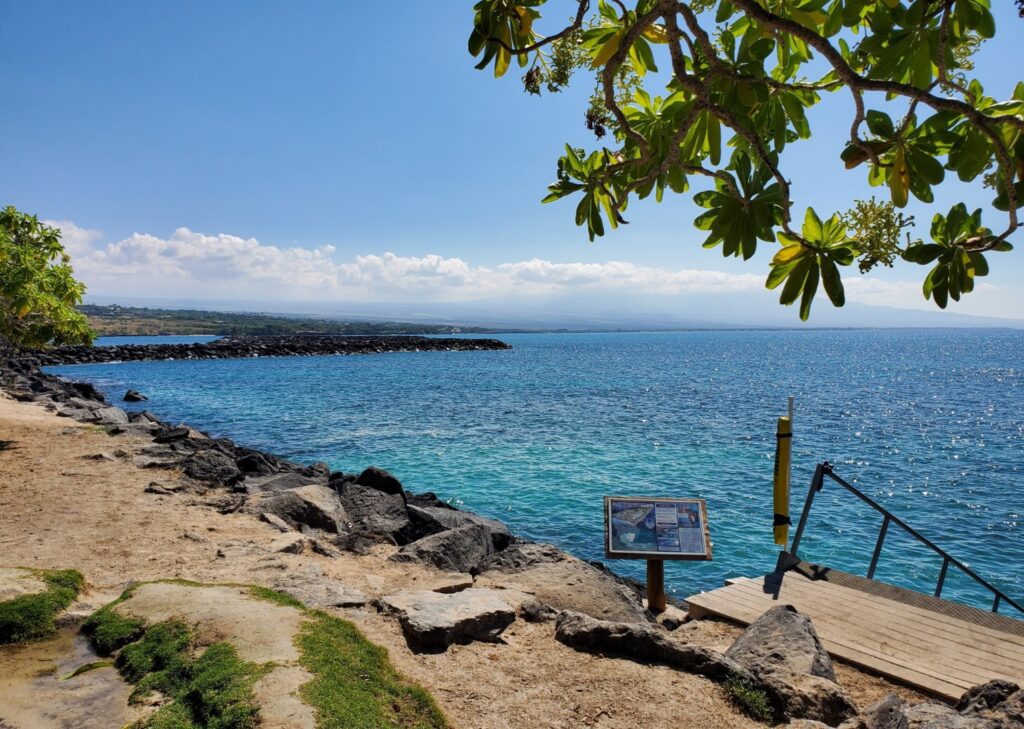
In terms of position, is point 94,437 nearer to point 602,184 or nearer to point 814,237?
point 602,184

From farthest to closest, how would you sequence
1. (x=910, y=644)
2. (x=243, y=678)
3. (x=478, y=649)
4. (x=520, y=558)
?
(x=520, y=558)
(x=910, y=644)
(x=478, y=649)
(x=243, y=678)

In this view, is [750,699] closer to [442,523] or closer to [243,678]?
[243,678]

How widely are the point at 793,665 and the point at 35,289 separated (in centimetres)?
1669

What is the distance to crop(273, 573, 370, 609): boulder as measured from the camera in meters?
6.91

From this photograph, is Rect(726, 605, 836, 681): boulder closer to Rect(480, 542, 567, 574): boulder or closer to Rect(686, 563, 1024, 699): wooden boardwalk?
Rect(686, 563, 1024, 699): wooden boardwalk

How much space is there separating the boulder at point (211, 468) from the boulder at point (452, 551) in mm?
6562

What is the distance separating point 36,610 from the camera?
19.3ft

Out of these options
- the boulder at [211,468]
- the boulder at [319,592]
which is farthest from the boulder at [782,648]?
the boulder at [211,468]

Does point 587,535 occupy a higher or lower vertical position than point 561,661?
lower

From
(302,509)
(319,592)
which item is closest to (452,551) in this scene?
(319,592)

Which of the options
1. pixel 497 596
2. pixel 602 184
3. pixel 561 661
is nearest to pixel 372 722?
pixel 561 661

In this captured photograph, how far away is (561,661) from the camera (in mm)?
6055

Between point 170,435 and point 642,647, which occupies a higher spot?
point 642,647

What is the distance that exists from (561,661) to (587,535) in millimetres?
9070
